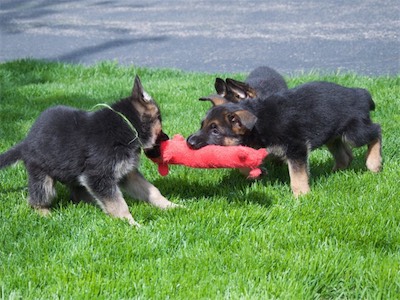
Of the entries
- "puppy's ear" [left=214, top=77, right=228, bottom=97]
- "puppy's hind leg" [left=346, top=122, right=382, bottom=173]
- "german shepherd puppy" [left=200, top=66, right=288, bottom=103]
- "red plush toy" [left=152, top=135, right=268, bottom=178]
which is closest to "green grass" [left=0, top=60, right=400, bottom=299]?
"puppy's hind leg" [left=346, top=122, right=382, bottom=173]

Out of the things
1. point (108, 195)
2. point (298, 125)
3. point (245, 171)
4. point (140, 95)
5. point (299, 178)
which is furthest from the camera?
point (245, 171)

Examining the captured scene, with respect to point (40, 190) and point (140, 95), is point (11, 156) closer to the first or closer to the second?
point (40, 190)

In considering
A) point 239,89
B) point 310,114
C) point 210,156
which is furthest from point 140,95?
point 239,89

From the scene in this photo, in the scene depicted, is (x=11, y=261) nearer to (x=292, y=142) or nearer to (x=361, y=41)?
(x=292, y=142)

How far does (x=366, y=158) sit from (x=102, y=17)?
11.5 m

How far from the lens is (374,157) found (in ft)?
19.6

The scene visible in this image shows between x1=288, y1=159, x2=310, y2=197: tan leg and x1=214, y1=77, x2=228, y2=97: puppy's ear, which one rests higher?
x1=214, y1=77, x2=228, y2=97: puppy's ear

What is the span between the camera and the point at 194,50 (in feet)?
41.2

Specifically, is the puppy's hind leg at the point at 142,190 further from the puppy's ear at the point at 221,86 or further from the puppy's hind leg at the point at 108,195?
the puppy's ear at the point at 221,86

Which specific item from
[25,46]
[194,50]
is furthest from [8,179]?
[25,46]

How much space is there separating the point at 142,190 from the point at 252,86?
8.50ft

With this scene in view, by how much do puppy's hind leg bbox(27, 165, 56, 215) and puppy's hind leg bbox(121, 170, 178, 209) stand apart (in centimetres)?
61

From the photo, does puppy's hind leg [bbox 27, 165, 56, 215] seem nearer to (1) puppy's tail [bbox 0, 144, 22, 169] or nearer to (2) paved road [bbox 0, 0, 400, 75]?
(1) puppy's tail [bbox 0, 144, 22, 169]

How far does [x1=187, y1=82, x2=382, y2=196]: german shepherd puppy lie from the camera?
18.1ft
